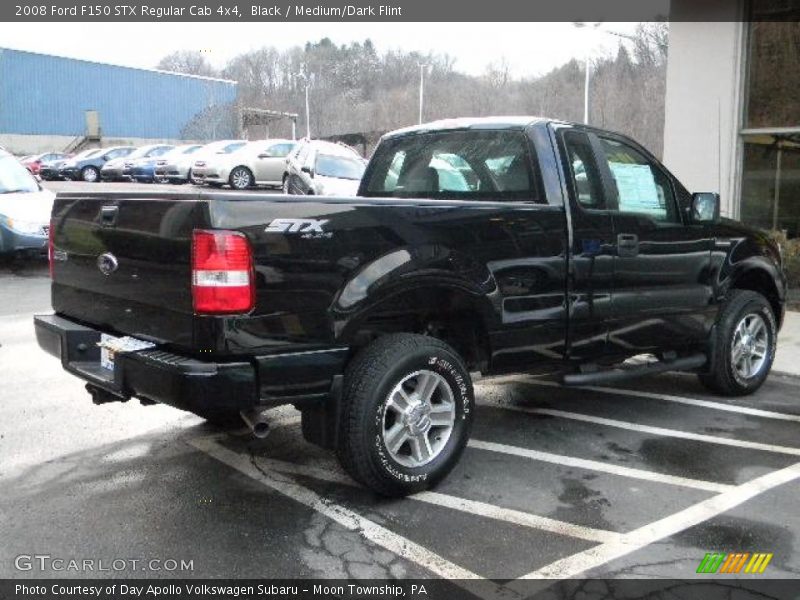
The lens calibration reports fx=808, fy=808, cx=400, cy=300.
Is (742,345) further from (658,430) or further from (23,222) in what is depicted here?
(23,222)

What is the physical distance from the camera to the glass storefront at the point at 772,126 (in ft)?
35.2

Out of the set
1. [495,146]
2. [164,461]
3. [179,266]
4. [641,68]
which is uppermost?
[641,68]

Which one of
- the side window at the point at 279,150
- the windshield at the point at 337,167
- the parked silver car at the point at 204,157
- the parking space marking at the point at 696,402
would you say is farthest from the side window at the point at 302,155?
the parking space marking at the point at 696,402

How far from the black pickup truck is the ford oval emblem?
0.04 feet

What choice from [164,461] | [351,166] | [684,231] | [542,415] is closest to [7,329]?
[164,461]

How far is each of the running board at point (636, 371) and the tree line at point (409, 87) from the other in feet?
104

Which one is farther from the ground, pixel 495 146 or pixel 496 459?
pixel 495 146

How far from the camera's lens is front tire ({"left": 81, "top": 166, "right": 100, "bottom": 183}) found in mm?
34656

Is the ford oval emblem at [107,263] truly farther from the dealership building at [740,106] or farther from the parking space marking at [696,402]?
the dealership building at [740,106]

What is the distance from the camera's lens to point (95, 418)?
17.7ft

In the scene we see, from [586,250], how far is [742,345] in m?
1.95

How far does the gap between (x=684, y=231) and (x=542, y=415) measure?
5.16ft

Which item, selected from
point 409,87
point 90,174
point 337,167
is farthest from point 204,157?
point 409,87

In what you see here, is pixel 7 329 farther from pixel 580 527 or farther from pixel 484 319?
pixel 580 527
